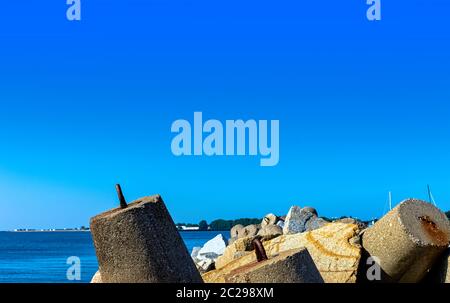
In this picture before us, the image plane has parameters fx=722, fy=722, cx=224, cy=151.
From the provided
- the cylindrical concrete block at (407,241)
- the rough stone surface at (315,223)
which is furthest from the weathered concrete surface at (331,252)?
the rough stone surface at (315,223)

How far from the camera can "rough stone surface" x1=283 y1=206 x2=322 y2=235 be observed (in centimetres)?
1472

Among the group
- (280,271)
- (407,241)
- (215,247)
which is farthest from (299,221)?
(280,271)

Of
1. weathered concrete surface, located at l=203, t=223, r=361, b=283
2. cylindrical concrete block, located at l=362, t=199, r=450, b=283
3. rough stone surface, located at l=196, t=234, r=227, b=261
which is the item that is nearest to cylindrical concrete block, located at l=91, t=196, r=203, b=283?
weathered concrete surface, located at l=203, t=223, r=361, b=283

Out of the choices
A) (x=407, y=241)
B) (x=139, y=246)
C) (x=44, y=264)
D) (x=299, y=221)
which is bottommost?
(x=44, y=264)

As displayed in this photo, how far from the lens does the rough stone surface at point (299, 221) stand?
14.7 m

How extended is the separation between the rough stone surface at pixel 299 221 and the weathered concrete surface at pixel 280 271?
7347mm

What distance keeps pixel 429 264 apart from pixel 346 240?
1175mm

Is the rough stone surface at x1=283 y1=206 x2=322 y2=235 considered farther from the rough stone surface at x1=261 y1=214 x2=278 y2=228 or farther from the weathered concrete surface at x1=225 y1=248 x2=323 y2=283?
the rough stone surface at x1=261 y1=214 x2=278 y2=228

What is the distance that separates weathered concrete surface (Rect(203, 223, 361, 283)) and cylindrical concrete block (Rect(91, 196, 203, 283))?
2.18m

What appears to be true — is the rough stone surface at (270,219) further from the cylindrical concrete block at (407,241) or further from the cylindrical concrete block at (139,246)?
the cylindrical concrete block at (139,246)

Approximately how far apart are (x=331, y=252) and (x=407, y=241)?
0.95 metres

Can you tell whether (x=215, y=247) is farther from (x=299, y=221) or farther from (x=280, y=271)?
(x=280, y=271)

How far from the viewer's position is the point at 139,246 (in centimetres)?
644
